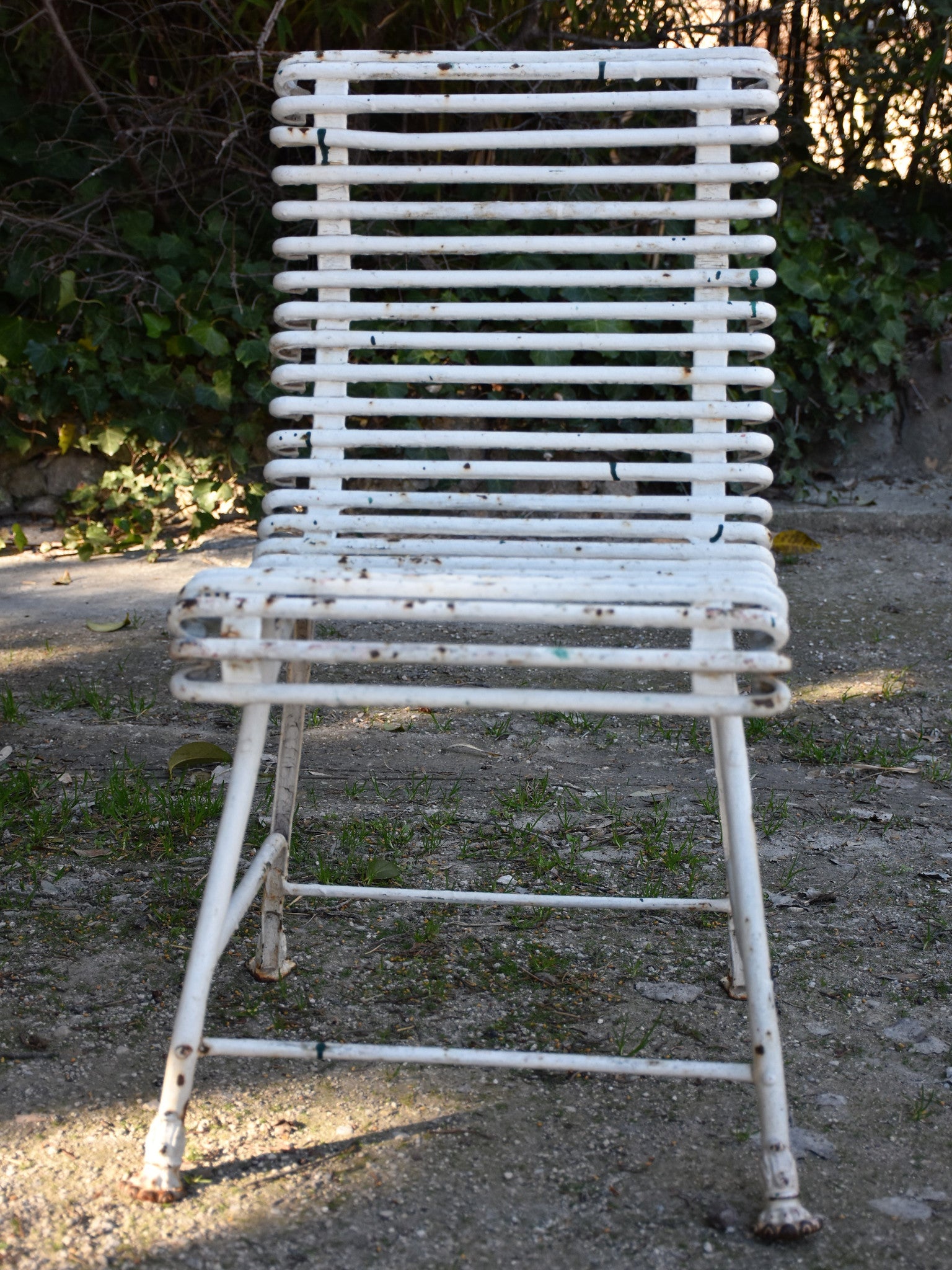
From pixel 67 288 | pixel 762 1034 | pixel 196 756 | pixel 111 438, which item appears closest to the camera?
pixel 762 1034

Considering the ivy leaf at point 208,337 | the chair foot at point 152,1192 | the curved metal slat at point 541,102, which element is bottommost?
the chair foot at point 152,1192

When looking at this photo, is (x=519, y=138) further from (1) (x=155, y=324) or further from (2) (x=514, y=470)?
(1) (x=155, y=324)

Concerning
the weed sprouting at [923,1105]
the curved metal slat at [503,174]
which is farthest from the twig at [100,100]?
the weed sprouting at [923,1105]

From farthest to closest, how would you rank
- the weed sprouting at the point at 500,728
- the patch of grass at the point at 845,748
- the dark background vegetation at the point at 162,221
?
1. the dark background vegetation at the point at 162,221
2. the weed sprouting at the point at 500,728
3. the patch of grass at the point at 845,748

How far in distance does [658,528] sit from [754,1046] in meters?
0.64

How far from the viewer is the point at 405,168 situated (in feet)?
5.64

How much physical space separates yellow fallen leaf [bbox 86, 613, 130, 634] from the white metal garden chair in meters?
1.70

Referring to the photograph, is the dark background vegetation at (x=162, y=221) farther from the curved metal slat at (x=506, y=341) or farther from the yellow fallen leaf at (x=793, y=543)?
the curved metal slat at (x=506, y=341)

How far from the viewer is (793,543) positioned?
4.09m

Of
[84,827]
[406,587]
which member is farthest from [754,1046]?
[84,827]

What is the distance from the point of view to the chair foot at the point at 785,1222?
48.4 inches

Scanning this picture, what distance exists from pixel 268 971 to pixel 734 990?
649mm

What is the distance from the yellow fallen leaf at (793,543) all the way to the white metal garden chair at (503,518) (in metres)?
2.39

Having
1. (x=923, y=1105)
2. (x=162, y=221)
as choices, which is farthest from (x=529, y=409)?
(x=162, y=221)
